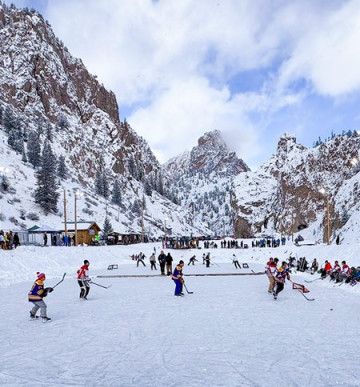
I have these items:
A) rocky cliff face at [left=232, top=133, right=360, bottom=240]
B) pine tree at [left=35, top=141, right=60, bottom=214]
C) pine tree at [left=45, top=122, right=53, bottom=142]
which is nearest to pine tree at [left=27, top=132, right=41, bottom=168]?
pine tree at [left=35, top=141, right=60, bottom=214]

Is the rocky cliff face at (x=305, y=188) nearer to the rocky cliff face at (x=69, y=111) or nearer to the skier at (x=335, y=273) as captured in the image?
the rocky cliff face at (x=69, y=111)

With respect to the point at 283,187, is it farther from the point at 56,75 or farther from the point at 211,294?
the point at 211,294

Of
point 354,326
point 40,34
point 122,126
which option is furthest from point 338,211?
point 40,34

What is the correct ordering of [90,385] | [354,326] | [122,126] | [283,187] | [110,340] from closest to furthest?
1. [90,385]
2. [110,340]
3. [354,326]
4. [283,187]
5. [122,126]

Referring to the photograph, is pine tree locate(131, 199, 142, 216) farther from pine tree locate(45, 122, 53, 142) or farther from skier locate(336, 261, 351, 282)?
skier locate(336, 261, 351, 282)

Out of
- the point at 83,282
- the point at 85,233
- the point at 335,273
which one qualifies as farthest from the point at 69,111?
the point at 335,273

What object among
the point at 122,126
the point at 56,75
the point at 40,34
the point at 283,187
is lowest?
the point at 283,187

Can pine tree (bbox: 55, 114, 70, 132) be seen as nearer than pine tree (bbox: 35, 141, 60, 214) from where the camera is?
No

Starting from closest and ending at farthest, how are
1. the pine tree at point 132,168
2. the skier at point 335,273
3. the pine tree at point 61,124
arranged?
1. the skier at point 335,273
2. the pine tree at point 61,124
3. the pine tree at point 132,168

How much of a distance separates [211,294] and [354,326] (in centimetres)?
727

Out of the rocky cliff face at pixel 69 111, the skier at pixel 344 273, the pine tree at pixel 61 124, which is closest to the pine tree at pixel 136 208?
the rocky cliff face at pixel 69 111

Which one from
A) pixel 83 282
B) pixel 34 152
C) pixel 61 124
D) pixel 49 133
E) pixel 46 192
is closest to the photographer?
pixel 83 282

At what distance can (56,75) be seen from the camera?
Answer: 126 meters

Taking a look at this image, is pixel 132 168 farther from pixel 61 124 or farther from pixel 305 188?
pixel 305 188
